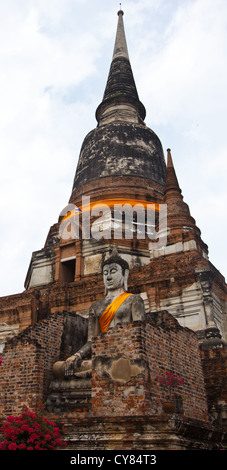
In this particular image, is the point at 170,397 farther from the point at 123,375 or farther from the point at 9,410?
the point at 9,410

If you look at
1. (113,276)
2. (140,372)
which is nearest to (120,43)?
(113,276)

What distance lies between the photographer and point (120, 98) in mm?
23547

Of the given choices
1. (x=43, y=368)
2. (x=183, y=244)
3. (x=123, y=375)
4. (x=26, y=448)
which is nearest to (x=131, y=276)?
(x=183, y=244)

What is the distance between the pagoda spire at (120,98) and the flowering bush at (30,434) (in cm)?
1868

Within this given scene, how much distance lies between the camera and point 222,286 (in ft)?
43.9

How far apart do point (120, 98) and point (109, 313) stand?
17.8 metres

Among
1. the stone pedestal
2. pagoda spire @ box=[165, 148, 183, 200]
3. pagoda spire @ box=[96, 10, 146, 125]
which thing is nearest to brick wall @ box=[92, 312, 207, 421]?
the stone pedestal

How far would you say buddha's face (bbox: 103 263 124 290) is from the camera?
8570mm

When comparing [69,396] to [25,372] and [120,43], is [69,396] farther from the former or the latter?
[120,43]

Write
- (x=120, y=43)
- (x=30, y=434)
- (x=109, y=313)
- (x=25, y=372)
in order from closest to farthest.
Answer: (x=30, y=434), (x=25, y=372), (x=109, y=313), (x=120, y=43)

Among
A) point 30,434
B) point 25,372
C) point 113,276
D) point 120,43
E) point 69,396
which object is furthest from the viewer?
point 120,43

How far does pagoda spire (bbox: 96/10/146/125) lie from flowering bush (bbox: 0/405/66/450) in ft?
→ 61.3

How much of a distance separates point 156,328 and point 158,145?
639 inches

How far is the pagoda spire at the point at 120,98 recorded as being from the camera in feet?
75.6
